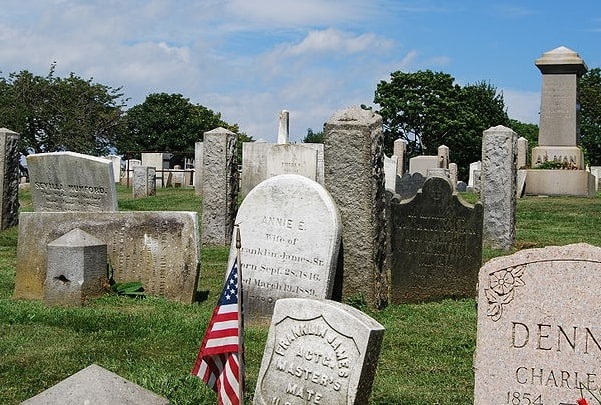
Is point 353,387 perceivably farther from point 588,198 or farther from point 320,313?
point 588,198

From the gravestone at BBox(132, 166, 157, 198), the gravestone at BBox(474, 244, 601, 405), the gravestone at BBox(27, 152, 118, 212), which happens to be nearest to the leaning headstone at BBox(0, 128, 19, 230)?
the gravestone at BBox(27, 152, 118, 212)

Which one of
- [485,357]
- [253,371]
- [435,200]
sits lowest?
[253,371]

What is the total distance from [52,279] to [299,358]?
4.59 m

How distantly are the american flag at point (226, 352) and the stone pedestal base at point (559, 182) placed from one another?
1910 centimetres

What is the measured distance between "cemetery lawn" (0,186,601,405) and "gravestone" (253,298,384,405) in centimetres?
61

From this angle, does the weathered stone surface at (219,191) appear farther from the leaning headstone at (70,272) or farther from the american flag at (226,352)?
the american flag at (226,352)

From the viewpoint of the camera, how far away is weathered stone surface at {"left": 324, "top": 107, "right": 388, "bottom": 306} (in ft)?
31.3

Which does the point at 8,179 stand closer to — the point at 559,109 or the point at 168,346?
the point at 168,346

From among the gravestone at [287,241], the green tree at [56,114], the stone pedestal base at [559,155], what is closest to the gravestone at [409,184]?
the stone pedestal base at [559,155]

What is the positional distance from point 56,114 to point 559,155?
3186cm

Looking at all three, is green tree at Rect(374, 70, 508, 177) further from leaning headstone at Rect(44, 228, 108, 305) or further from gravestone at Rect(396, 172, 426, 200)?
leaning headstone at Rect(44, 228, 108, 305)

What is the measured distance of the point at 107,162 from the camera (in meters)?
11.7

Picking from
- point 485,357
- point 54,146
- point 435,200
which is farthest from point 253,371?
point 54,146

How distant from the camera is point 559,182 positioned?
948 inches
